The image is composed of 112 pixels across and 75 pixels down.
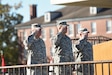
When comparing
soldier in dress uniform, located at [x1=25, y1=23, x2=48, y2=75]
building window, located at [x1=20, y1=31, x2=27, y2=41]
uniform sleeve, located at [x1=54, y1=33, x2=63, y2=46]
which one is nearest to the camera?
uniform sleeve, located at [x1=54, y1=33, x2=63, y2=46]

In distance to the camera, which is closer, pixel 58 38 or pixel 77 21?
pixel 58 38

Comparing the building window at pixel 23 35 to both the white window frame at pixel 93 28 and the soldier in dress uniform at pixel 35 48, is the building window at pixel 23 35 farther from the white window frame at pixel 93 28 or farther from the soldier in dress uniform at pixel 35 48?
the soldier in dress uniform at pixel 35 48

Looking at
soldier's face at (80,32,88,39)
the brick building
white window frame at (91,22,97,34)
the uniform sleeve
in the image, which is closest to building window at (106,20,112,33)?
the brick building

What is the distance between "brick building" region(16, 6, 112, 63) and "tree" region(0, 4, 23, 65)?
5.28 metres

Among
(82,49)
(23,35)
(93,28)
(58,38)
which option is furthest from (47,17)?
(58,38)

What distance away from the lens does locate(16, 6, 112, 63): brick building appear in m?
81.6

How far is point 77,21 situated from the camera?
87.9 m

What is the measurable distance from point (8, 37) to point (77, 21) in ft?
35.1

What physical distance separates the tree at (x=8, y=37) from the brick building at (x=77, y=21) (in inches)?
208

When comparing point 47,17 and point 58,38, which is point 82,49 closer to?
point 58,38

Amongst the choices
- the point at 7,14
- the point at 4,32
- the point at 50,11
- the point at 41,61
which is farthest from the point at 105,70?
the point at 50,11

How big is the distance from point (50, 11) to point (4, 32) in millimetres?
15939

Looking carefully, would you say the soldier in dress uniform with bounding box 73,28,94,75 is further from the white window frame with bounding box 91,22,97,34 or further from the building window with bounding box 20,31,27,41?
the building window with bounding box 20,31,27,41

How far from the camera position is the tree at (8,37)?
81.7 meters
